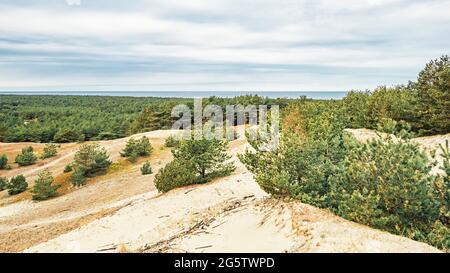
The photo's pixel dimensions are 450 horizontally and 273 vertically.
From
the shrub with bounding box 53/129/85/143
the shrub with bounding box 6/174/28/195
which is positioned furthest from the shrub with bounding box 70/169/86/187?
the shrub with bounding box 53/129/85/143

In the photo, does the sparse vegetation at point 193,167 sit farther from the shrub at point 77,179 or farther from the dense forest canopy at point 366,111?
the shrub at point 77,179

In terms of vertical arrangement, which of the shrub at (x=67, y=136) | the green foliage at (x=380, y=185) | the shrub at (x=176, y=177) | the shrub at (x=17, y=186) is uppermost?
the green foliage at (x=380, y=185)

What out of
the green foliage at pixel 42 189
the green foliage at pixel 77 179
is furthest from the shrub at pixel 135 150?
the green foliage at pixel 42 189

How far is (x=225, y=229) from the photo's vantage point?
34.1 feet

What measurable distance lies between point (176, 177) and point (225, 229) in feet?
27.0

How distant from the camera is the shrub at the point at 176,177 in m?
18.2

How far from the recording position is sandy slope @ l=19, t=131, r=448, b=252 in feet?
26.6

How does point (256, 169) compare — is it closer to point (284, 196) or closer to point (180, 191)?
point (284, 196)

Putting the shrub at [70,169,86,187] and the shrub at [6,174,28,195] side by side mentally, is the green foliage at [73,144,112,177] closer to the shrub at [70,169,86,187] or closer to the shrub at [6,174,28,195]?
the shrub at [70,169,86,187]

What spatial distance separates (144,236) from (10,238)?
25.3ft

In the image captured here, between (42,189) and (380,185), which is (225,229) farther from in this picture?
(42,189)

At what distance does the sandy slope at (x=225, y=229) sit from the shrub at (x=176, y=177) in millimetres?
1142

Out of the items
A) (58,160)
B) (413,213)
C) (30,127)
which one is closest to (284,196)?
(413,213)

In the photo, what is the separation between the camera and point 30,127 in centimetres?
6444
